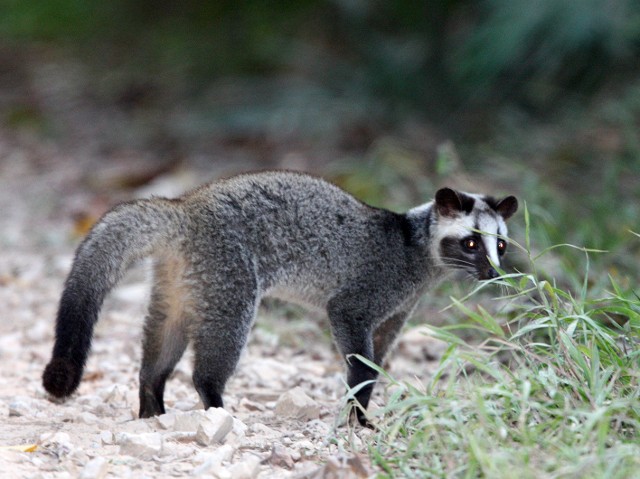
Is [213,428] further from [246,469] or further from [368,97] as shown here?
[368,97]

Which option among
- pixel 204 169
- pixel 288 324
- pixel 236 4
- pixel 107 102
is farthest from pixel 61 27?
pixel 288 324

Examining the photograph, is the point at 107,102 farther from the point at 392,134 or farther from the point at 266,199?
the point at 266,199

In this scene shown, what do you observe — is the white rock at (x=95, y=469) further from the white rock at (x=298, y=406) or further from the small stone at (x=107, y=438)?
the white rock at (x=298, y=406)

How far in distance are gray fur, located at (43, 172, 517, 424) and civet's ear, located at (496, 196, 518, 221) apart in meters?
0.02

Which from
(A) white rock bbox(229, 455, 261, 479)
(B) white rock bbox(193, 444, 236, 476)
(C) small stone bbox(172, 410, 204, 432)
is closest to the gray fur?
(C) small stone bbox(172, 410, 204, 432)

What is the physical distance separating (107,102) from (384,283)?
10024 millimetres

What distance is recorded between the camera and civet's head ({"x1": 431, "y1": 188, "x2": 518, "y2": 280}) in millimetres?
4977

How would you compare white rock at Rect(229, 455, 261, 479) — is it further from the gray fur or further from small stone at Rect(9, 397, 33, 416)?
small stone at Rect(9, 397, 33, 416)

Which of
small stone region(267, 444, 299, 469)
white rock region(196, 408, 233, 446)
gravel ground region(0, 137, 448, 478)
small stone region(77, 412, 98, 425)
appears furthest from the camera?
small stone region(77, 412, 98, 425)

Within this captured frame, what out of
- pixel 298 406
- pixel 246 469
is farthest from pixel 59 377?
pixel 298 406

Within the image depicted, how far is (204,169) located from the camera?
11.0m

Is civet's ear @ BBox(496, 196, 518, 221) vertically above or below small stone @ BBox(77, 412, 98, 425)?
above

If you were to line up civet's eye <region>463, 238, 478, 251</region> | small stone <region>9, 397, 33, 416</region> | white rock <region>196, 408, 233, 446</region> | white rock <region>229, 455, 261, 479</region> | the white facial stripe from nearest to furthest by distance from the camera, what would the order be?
white rock <region>229, 455, 261, 479</region> → white rock <region>196, 408, 233, 446</region> → small stone <region>9, 397, 33, 416</region> → the white facial stripe → civet's eye <region>463, 238, 478, 251</region>

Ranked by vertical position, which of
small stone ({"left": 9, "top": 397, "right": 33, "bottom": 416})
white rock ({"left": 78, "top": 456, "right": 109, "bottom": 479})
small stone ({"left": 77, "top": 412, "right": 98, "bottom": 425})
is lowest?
white rock ({"left": 78, "top": 456, "right": 109, "bottom": 479})
